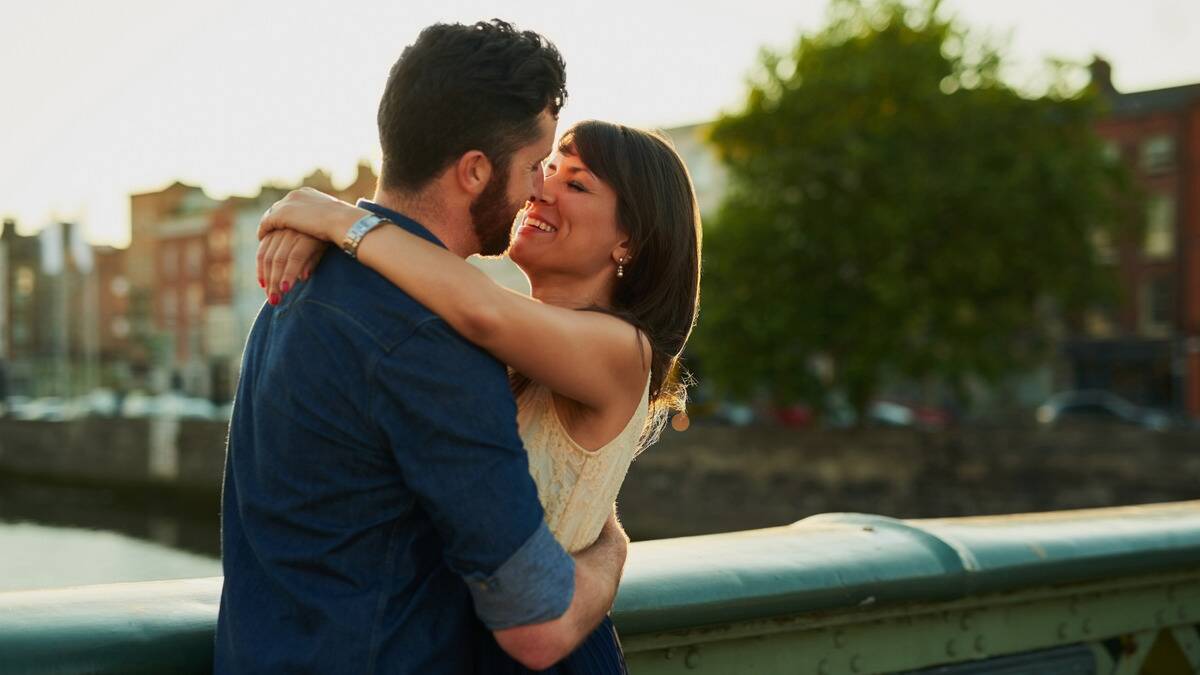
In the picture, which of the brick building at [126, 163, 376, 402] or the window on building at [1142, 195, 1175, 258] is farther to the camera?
the brick building at [126, 163, 376, 402]

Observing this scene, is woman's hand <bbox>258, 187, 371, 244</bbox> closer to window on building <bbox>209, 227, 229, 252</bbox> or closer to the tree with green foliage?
the tree with green foliage

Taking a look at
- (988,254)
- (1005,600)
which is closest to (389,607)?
(1005,600)

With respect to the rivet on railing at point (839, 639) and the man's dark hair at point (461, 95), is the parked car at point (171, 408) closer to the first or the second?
the rivet on railing at point (839, 639)

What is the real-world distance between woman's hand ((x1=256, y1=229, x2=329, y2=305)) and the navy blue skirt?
0.48m

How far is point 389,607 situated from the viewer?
1398mm

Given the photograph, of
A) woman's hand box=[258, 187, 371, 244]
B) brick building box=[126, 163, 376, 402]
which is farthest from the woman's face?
brick building box=[126, 163, 376, 402]

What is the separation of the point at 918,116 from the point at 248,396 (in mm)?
22257

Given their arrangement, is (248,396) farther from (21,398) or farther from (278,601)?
(21,398)

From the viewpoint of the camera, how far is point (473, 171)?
149cm

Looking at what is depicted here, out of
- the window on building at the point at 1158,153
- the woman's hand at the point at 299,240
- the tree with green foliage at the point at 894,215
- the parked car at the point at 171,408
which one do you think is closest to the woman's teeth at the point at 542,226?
the woman's hand at the point at 299,240

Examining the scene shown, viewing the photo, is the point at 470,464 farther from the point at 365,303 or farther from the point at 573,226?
the point at 573,226

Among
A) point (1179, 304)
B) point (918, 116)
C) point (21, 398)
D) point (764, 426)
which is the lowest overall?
point (21, 398)

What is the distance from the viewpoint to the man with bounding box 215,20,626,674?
134 cm

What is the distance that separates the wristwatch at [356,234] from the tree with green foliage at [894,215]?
20.7 metres
